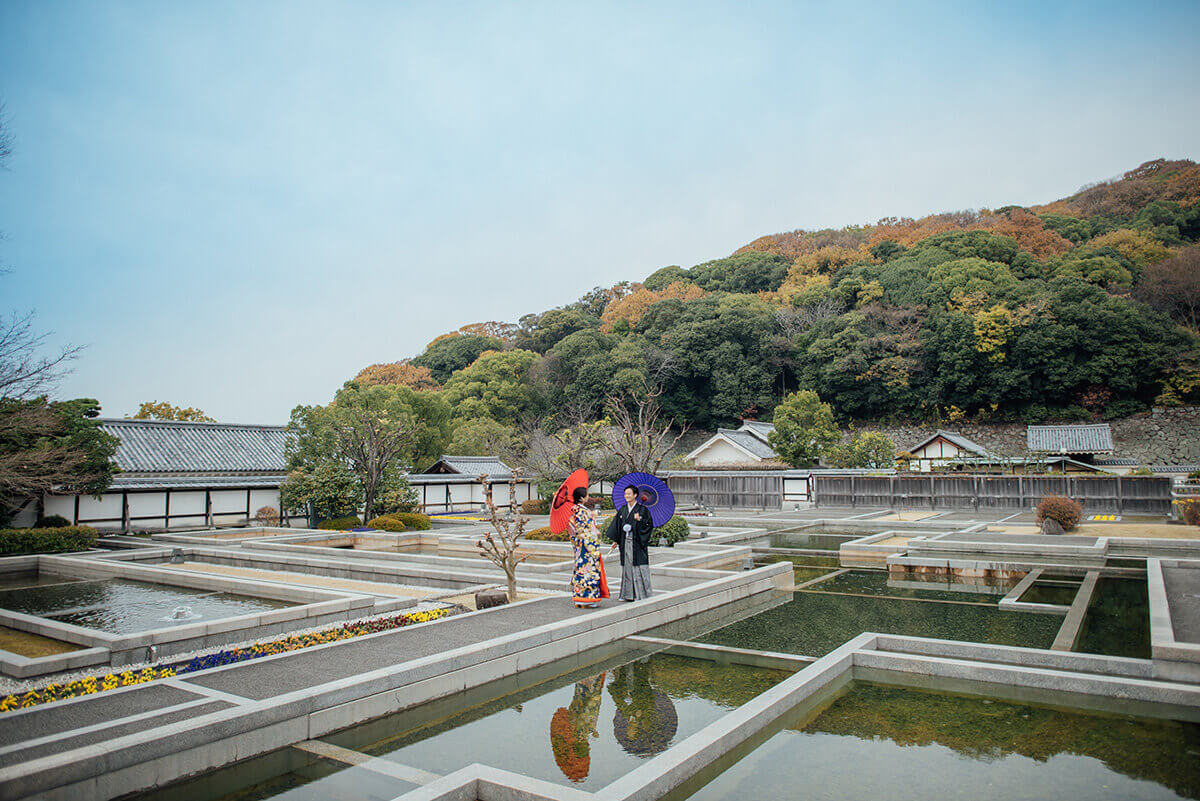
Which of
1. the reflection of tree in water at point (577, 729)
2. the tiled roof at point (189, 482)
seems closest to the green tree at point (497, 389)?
the tiled roof at point (189, 482)

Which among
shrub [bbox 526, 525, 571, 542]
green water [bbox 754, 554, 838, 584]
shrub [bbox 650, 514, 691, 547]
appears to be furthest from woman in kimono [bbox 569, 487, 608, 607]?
shrub [bbox 526, 525, 571, 542]

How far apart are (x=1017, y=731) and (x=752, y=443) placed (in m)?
31.8

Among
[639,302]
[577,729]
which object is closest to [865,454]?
[639,302]

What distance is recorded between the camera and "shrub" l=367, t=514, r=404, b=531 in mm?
20844

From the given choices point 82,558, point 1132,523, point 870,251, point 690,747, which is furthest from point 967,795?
point 870,251

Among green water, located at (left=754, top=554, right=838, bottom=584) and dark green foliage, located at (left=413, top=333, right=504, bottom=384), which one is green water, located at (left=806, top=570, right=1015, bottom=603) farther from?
dark green foliage, located at (left=413, top=333, right=504, bottom=384)

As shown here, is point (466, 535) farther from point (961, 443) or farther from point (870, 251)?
point (870, 251)

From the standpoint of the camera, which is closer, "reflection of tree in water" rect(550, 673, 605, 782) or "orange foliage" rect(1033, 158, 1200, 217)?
"reflection of tree in water" rect(550, 673, 605, 782)

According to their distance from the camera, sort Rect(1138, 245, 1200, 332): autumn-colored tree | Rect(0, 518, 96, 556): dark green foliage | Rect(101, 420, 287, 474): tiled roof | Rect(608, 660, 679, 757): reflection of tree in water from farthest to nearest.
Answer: Rect(1138, 245, 1200, 332): autumn-colored tree → Rect(101, 420, 287, 474): tiled roof → Rect(0, 518, 96, 556): dark green foliage → Rect(608, 660, 679, 757): reflection of tree in water

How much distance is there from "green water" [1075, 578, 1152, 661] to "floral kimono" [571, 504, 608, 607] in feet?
18.6

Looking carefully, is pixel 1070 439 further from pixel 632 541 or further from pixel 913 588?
pixel 632 541

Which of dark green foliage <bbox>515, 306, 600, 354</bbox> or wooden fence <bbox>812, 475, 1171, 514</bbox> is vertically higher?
dark green foliage <bbox>515, 306, 600, 354</bbox>

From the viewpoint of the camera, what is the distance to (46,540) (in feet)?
55.9

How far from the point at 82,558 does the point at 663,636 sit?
573 inches
